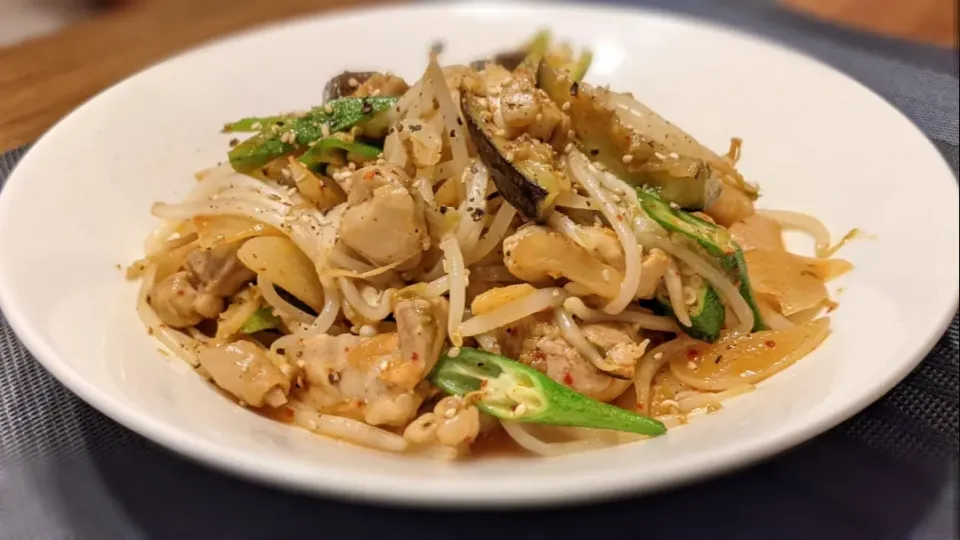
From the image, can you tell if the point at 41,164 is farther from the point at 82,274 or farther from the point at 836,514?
the point at 836,514

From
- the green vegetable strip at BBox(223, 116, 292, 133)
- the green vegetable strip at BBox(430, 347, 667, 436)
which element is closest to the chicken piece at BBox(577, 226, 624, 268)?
the green vegetable strip at BBox(430, 347, 667, 436)

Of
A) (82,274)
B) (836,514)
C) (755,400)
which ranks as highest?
(755,400)

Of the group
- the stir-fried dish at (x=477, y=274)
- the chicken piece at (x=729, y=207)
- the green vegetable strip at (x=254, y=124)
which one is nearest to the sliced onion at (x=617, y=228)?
the stir-fried dish at (x=477, y=274)

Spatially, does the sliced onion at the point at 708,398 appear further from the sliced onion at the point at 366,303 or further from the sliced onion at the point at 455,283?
the sliced onion at the point at 366,303

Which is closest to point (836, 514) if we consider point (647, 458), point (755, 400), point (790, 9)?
point (755, 400)

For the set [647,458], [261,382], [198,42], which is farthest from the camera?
[198,42]

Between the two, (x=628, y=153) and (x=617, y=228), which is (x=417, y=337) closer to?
(x=617, y=228)

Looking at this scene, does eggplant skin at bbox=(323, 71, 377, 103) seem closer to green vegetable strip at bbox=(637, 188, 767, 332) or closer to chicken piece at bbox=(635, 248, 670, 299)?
green vegetable strip at bbox=(637, 188, 767, 332)
